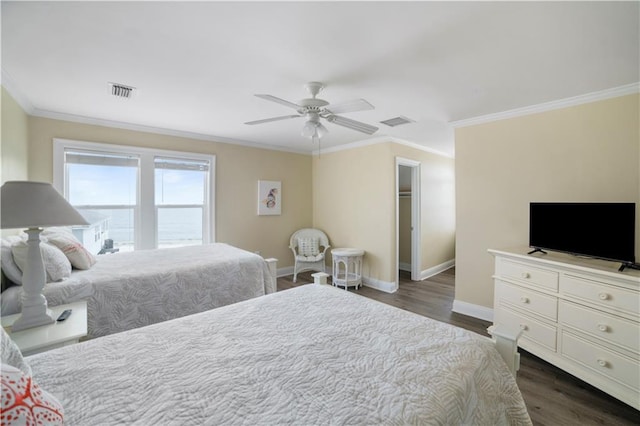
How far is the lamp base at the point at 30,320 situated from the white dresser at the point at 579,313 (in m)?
3.57

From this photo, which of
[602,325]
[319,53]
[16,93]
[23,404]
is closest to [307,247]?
[319,53]

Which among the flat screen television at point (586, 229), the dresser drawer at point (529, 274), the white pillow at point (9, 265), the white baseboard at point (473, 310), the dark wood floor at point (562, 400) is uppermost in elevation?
the flat screen television at point (586, 229)

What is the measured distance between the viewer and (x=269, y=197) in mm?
5078

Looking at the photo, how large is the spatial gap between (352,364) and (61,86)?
3.34m

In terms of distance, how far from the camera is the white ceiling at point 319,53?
59.7 inches

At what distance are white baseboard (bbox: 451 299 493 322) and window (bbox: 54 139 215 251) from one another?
370 cm

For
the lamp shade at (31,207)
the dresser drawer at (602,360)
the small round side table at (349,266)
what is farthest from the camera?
the small round side table at (349,266)

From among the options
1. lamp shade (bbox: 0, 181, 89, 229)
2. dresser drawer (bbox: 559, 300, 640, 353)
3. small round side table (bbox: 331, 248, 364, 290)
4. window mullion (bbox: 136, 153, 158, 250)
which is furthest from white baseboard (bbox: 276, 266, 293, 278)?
dresser drawer (bbox: 559, 300, 640, 353)

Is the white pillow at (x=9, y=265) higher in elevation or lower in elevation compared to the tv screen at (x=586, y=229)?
lower

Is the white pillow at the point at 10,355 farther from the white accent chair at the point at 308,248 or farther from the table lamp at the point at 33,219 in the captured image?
the white accent chair at the point at 308,248

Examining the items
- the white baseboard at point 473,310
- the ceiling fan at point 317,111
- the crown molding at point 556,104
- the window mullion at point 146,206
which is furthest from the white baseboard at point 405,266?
the window mullion at point 146,206

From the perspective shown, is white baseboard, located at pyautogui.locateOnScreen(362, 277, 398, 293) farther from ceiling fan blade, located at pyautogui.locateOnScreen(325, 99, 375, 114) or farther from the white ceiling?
ceiling fan blade, located at pyautogui.locateOnScreen(325, 99, 375, 114)

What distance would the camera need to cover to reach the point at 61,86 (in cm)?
250

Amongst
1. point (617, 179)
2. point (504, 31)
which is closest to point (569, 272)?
point (617, 179)
